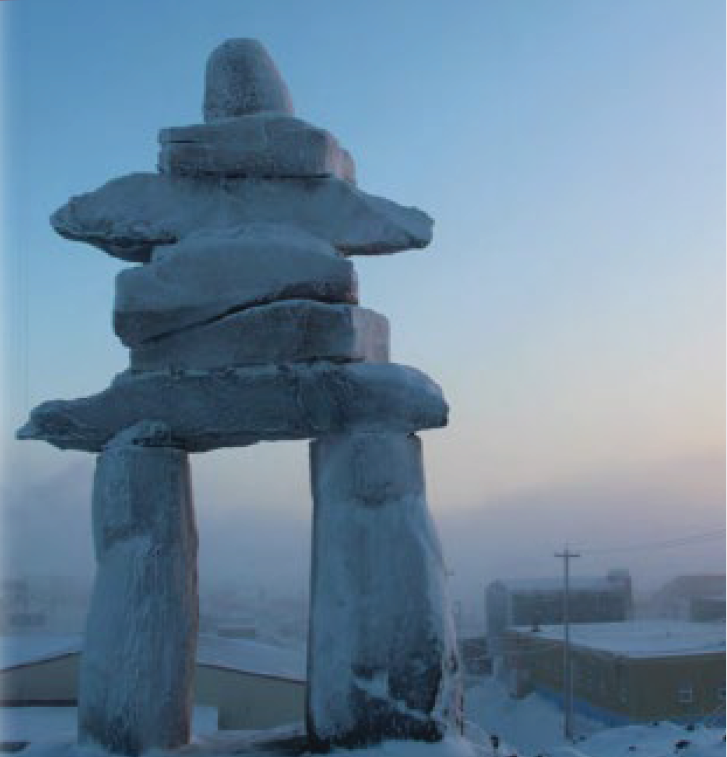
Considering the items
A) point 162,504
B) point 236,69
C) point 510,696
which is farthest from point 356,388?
point 510,696

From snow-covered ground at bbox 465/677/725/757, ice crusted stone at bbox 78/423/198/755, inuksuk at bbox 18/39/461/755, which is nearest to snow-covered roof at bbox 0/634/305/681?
snow-covered ground at bbox 465/677/725/757

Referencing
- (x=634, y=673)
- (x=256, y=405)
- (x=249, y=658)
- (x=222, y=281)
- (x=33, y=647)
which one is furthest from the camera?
(x=634, y=673)

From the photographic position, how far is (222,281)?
19.4 feet

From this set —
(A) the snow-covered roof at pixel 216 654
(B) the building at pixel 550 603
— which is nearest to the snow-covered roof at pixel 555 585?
(B) the building at pixel 550 603

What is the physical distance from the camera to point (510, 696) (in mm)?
29531

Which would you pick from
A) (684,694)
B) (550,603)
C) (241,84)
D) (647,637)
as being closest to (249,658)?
(241,84)

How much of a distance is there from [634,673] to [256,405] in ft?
62.9

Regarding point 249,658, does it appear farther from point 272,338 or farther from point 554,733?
point 272,338

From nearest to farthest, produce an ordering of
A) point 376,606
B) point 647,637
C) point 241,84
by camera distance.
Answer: point 376,606 → point 241,84 → point 647,637

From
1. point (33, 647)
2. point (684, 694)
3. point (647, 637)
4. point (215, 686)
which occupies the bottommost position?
point (684, 694)

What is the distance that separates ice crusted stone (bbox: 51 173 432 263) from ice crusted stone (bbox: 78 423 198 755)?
1.30 m

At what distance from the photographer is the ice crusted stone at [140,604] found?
5484 millimetres

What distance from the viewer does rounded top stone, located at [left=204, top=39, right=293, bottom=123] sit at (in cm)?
644

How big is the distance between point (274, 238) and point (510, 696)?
86.3 feet
